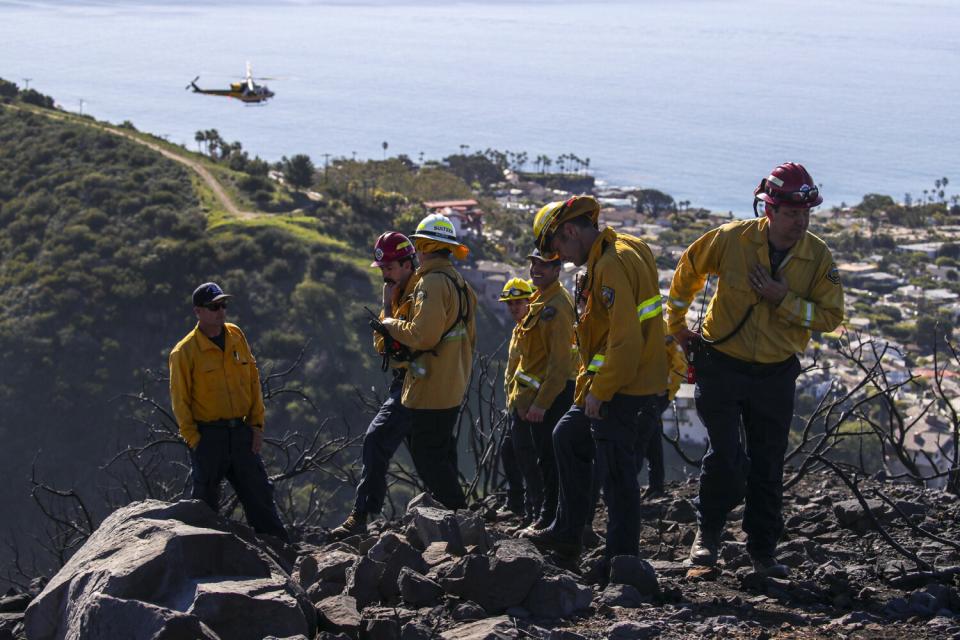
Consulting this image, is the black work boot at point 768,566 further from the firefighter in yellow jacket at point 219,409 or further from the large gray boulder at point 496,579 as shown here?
the firefighter in yellow jacket at point 219,409

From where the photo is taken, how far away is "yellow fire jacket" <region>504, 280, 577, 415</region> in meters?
6.71

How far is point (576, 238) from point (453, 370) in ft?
5.39

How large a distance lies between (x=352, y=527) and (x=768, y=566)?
2.47 m

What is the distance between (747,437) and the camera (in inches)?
227

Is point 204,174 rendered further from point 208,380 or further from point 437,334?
point 437,334

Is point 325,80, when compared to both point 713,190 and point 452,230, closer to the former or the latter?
point 713,190

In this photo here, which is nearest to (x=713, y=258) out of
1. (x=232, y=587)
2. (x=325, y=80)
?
(x=232, y=587)

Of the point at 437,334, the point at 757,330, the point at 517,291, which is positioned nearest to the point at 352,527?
the point at 437,334

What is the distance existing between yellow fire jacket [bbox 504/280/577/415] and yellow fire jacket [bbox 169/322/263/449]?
5.26ft

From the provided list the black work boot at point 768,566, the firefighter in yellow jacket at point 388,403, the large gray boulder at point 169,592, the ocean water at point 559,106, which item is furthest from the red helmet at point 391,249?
the ocean water at point 559,106

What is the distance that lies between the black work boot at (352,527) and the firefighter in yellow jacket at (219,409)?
0.32m

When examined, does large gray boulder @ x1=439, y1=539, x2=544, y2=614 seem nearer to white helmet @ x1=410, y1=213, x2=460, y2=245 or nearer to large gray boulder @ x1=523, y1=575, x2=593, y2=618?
large gray boulder @ x1=523, y1=575, x2=593, y2=618

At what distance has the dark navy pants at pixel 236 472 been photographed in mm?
6645

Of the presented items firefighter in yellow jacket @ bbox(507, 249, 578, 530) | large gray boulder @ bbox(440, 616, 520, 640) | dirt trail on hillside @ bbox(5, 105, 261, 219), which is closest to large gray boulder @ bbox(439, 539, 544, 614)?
large gray boulder @ bbox(440, 616, 520, 640)
